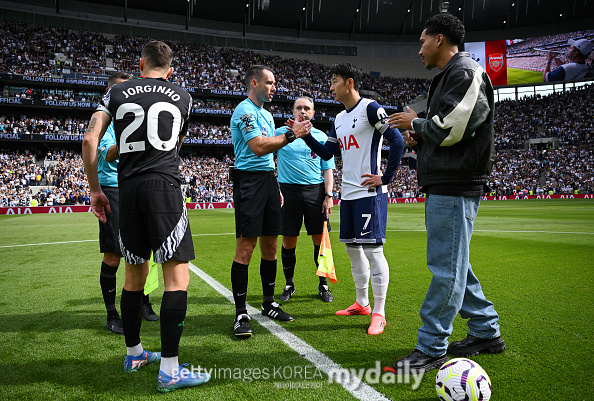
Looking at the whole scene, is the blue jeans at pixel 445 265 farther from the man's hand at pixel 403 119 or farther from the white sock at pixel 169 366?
the white sock at pixel 169 366

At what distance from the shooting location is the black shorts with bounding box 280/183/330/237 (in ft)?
17.1

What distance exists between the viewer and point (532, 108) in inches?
2000

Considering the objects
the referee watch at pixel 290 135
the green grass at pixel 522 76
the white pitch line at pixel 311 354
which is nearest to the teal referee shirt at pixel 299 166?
the referee watch at pixel 290 135

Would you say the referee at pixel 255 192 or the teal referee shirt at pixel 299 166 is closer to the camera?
the referee at pixel 255 192

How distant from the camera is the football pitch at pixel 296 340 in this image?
2529mm

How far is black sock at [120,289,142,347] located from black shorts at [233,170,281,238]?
1.23m

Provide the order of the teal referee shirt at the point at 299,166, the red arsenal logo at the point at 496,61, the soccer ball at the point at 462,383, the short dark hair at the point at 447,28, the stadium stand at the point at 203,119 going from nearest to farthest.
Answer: the soccer ball at the point at 462,383
the short dark hair at the point at 447,28
the teal referee shirt at the point at 299,166
the stadium stand at the point at 203,119
the red arsenal logo at the point at 496,61

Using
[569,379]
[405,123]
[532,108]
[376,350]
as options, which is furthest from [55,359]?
[532,108]

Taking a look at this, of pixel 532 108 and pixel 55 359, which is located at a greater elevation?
pixel 532 108

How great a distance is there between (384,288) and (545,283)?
2851mm

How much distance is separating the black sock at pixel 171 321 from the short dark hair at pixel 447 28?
2.74 m

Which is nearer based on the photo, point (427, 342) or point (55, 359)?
point (427, 342)

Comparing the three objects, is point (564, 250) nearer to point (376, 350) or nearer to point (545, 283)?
point (545, 283)

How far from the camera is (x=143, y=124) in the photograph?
275cm
